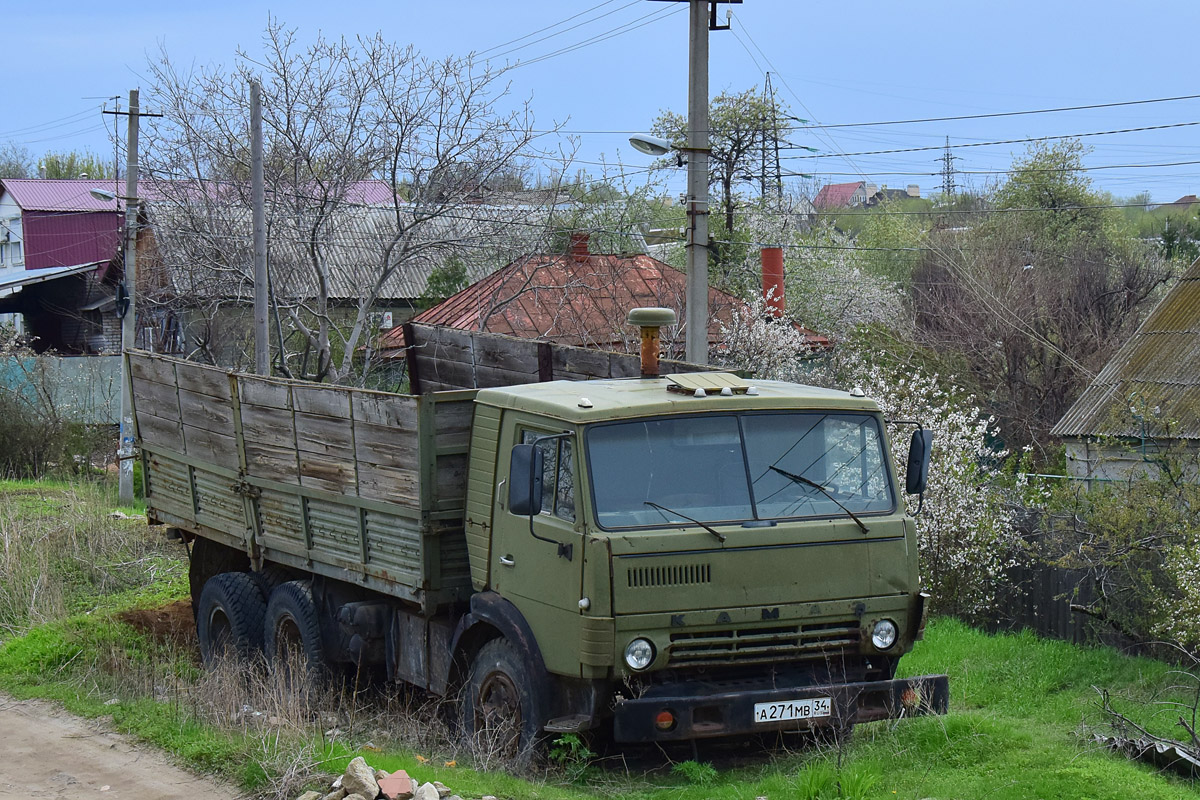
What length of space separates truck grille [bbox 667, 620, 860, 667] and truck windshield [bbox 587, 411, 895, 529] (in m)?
0.58

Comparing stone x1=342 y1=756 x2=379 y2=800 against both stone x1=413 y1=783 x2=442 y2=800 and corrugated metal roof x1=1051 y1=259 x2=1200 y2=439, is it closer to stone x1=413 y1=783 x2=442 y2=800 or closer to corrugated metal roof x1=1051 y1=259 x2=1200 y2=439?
stone x1=413 y1=783 x2=442 y2=800

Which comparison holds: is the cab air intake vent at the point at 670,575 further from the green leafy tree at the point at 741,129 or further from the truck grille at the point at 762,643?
the green leafy tree at the point at 741,129

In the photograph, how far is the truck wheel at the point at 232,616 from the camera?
364 inches

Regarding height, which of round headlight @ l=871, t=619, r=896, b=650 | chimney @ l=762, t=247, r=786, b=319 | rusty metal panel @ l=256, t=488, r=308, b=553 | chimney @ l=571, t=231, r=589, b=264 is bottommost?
round headlight @ l=871, t=619, r=896, b=650

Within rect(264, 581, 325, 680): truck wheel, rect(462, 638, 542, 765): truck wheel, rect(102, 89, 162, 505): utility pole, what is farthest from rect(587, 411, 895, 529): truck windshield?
rect(102, 89, 162, 505): utility pole

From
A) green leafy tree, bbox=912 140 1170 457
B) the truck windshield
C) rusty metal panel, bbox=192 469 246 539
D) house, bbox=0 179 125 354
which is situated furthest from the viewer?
house, bbox=0 179 125 354

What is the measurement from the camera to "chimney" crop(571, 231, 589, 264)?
21594 mm

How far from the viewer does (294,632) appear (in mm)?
8930

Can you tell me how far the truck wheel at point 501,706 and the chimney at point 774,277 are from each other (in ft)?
51.7

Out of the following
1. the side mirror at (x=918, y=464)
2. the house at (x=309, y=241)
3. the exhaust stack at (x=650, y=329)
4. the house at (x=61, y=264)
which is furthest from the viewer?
the house at (x=61, y=264)

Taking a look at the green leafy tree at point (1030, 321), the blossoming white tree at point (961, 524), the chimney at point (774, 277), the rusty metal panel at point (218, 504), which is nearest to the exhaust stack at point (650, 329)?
the blossoming white tree at point (961, 524)

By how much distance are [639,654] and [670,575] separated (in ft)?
1.40

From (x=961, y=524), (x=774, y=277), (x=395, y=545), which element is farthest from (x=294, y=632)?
(x=774, y=277)

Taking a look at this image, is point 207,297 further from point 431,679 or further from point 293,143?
point 431,679
